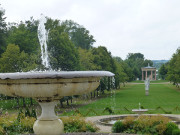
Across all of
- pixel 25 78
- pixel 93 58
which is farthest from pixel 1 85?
pixel 93 58

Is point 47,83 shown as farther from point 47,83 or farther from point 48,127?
point 48,127

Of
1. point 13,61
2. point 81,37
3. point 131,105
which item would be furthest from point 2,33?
point 81,37

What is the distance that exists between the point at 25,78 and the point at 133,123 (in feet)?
27.6

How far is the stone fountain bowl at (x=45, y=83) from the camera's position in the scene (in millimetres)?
6656

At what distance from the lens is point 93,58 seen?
48312 mm

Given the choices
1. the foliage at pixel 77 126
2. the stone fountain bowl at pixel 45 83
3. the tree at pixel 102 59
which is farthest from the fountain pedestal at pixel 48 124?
the tree at pixel 102 59

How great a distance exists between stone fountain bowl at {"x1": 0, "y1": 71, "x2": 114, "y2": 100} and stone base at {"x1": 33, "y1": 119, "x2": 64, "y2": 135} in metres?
0.96

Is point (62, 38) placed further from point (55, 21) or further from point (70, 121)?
point (70, 121)

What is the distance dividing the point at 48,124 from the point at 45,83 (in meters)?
1.41

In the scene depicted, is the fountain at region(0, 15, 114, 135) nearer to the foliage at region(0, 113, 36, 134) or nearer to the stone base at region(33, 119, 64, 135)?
the stone base at region(33, 119, 64, 135)

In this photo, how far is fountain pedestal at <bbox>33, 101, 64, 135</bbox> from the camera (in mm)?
7672

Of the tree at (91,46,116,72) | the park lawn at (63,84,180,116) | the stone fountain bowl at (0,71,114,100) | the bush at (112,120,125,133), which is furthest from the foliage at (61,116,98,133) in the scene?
the tree at (91,46,116,72)

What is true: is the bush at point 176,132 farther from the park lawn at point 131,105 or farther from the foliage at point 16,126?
the park lawn at point 131,105

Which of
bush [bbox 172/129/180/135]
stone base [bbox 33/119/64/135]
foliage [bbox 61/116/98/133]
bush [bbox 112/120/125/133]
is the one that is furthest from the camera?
foliage [bbox 61/116/98/133]
